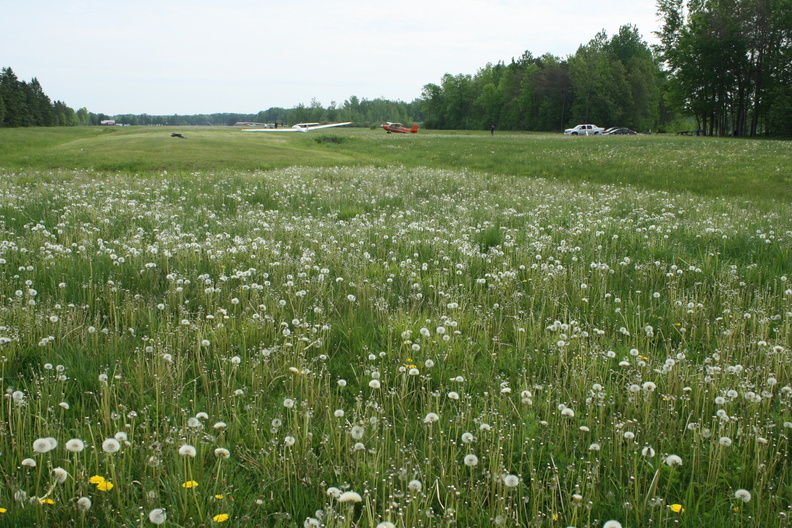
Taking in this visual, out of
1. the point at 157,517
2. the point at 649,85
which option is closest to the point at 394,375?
the point at 157,517

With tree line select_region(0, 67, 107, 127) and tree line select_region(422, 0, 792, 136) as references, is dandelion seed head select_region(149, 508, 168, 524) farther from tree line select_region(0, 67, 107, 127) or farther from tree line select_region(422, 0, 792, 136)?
tree line select_region(0, 67, 107, 127)

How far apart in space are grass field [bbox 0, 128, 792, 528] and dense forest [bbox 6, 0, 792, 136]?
2429 inches

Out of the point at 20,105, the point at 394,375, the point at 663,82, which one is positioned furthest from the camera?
the point at 663,82

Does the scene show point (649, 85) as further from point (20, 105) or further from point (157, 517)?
point (157, 517)

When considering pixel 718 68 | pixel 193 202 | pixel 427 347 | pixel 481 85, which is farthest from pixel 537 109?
pixel 427 347

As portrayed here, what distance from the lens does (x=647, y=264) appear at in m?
6.98

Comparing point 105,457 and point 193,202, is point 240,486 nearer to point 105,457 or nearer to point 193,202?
point 105,457

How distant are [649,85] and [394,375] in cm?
9897

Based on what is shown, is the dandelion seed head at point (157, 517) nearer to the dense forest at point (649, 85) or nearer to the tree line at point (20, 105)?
the dense forest at point (649, 85)

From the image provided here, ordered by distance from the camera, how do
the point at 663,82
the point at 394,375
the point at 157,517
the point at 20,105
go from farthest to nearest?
1. the point at 663,82
2. the point at 20,105
3. the point at 394,375
4. the point at 157,517

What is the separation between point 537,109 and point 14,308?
109m

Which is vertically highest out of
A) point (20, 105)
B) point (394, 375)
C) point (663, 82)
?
point (663, 82)

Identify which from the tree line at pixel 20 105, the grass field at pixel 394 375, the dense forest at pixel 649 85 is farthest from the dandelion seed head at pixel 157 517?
the tree line at pixel 20 105

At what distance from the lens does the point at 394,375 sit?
432 centimetres
